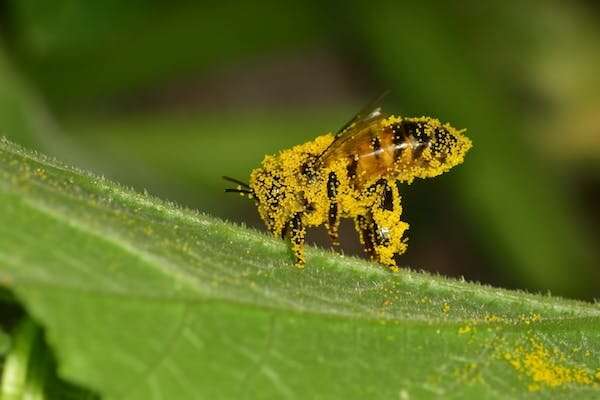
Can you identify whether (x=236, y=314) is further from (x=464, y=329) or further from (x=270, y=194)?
(x=270, y=194)

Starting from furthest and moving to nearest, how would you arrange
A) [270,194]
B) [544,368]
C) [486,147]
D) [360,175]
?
[486,147]
[360,175]
[270,194]
[544,368]

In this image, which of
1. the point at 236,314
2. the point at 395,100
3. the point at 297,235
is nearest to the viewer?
the point at 236,314

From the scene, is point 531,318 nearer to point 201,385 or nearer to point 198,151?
point 201,385

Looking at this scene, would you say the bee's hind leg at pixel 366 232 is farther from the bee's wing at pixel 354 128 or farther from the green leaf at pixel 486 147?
the green leaf at pixel 486 147

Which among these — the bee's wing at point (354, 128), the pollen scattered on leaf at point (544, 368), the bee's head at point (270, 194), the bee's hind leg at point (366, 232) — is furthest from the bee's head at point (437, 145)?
the pollen scattered on leaf at point (544, 368)

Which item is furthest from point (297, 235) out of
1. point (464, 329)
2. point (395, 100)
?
point (395, 100)

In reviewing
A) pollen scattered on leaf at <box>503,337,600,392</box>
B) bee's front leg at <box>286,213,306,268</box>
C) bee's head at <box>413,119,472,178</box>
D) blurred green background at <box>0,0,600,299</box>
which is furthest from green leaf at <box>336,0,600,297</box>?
pollen scattered on leaf at <box>503,337,600,392</box>
